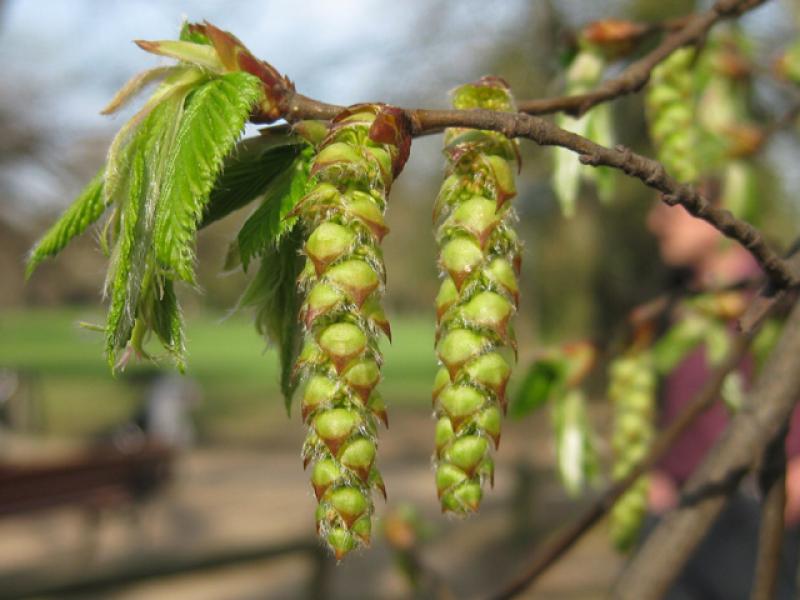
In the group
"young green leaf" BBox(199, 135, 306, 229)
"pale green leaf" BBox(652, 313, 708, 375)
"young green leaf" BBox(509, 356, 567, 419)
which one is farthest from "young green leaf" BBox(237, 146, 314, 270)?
"pale green leaf" BBox(652, 313, 708, 375)

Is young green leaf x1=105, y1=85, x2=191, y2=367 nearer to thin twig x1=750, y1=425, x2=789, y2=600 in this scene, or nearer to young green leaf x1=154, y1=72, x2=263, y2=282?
young green leaf x1=154, y1=72, x2=263, y2=282

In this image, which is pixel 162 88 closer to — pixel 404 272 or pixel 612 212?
pixel 612 212

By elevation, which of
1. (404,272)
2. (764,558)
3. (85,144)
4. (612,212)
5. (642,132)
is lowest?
(764,558)

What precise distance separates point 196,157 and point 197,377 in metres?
18.7

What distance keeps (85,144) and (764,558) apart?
1020 centimetres

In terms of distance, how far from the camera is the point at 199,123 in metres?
0.50

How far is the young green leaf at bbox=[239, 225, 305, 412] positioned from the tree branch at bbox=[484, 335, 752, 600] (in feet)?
1.17

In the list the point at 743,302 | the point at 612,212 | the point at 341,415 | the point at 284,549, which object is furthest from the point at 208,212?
the point at 612,212

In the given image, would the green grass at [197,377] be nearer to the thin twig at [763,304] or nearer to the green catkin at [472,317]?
the thin twig at [763,304]

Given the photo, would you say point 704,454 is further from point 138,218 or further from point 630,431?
point 138,218

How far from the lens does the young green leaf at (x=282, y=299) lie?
59 centimetres

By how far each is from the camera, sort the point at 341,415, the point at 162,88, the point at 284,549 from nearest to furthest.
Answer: the point at 341,415 → the point at 162,88 → the point at 284,549

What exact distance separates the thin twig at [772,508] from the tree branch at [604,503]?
0.13 metres

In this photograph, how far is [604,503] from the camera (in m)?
0.90
